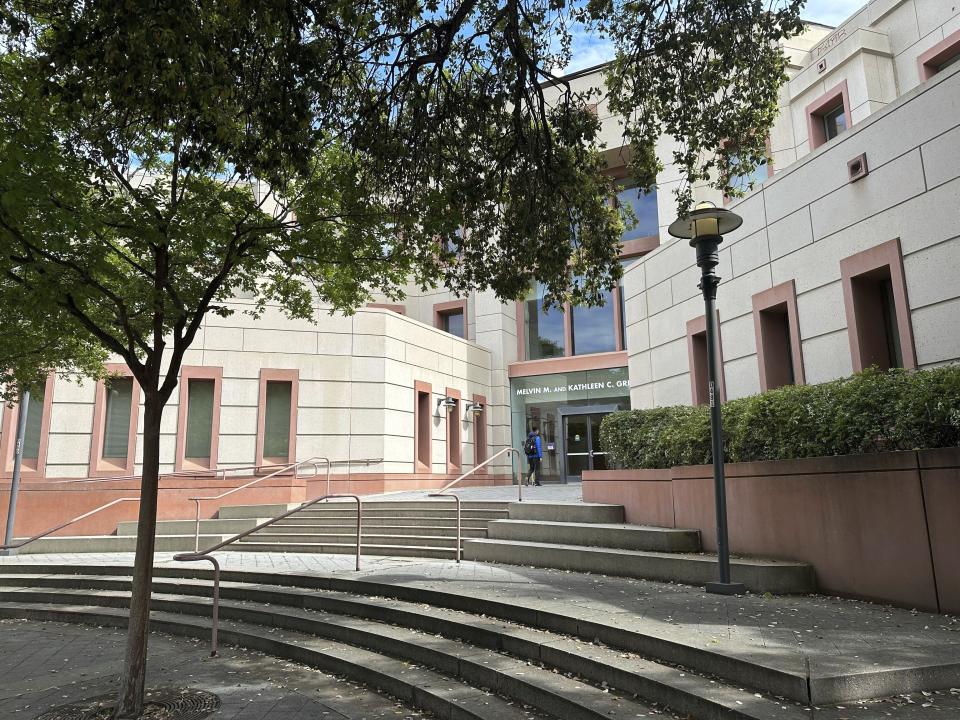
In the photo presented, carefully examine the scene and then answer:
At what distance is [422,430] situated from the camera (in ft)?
72.2

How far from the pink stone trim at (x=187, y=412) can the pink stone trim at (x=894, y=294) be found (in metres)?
15.1

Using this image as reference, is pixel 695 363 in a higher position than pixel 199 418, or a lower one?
higher

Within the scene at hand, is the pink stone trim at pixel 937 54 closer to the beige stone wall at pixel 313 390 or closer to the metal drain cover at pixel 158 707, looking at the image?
the beige stone wall at pixel 313 390

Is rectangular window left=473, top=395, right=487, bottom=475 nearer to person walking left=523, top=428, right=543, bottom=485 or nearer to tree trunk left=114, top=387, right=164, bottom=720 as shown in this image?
person walking left=523, top=428, right=543, bottom=485

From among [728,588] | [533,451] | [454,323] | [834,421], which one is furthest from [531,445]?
[834,421]

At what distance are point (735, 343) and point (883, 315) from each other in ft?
8.73

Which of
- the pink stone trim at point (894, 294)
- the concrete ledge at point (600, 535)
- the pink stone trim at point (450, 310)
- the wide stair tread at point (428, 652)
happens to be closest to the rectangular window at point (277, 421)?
the wide stair tread at point (428, 652)

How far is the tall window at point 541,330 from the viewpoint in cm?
2628

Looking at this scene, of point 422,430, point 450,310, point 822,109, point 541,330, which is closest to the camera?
point 822,109

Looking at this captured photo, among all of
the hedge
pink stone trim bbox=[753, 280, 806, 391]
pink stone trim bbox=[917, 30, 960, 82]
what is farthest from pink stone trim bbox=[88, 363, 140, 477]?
pink stone trim bbox=[917, 30, 960, 82]

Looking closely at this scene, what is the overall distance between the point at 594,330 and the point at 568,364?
1.63m

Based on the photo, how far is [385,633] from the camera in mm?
6793

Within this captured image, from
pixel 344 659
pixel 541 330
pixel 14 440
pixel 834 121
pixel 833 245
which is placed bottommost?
pixel 344 659

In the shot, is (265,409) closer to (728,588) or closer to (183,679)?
(183,679)
